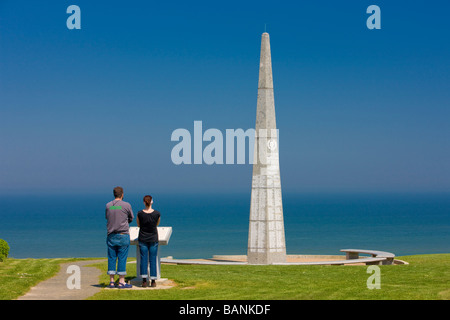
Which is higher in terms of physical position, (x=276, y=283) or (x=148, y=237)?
(x=148, y=237)

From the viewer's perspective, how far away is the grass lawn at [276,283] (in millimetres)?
12664

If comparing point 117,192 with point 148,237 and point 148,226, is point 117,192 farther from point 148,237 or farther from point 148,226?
point 148,237

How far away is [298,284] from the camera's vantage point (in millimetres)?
14523

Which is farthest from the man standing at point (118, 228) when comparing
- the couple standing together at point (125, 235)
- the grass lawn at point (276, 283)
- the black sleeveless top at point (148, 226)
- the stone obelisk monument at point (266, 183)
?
the stone obelisk monument at point (266, 183)

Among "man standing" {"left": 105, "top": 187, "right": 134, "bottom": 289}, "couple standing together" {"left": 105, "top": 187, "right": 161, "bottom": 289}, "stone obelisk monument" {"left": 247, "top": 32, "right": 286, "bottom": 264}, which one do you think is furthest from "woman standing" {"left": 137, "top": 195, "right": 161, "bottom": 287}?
"stone obelisk monument" {"left": 247, "top": 32, "right": 286, "bottom": 264}

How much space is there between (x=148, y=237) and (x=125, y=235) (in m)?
0.49

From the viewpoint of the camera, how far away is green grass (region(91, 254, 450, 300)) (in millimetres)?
12656

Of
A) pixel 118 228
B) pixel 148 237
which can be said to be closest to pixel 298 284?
pixel 148 237

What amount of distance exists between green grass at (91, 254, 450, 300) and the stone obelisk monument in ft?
13.3

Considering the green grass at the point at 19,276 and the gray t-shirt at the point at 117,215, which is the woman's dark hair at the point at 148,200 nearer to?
the gray t-shirt at the point at 117,215

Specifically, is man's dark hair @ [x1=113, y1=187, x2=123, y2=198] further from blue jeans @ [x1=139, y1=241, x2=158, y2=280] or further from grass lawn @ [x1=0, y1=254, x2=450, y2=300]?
grass lawn @ [x1=0, y1=254, x2=450, y2=300]
